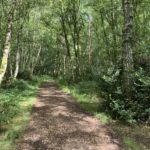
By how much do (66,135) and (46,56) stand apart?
6402 cm

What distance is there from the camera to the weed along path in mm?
8516

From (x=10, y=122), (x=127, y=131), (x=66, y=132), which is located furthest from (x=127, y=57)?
(x=10, y=122)

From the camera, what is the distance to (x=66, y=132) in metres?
9.83

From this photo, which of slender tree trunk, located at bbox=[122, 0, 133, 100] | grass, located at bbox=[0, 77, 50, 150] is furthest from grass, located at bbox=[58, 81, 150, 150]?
grass, located at bbox=[0, 77, 50, 150]

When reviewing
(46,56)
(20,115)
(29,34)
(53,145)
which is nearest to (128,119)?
(53,145)

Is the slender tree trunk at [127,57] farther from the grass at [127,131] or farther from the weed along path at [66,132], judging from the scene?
the weed along path at [66,132]

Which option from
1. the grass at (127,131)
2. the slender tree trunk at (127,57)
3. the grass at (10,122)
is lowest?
the grass at (127,131)

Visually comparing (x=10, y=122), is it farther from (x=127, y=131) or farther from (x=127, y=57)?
(x=127, y=57)

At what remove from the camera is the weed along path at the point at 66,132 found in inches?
335

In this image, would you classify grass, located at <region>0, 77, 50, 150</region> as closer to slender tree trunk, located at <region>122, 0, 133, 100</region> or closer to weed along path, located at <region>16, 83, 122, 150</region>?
weed along path, located at <region>16, 83, 122, 150</region>

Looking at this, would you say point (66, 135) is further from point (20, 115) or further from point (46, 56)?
point (46, 56)

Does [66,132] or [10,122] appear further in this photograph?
[10,122]

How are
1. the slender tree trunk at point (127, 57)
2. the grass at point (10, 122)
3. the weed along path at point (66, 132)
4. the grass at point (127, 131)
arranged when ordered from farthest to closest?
the slender tree trunk at point (127, 57) < the grass at point (127, 131) < the grass at point (10, 122) < the weed along path at point (66, 132)

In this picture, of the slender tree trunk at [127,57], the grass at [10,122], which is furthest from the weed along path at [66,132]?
the slender tree trunk at [127,57]
